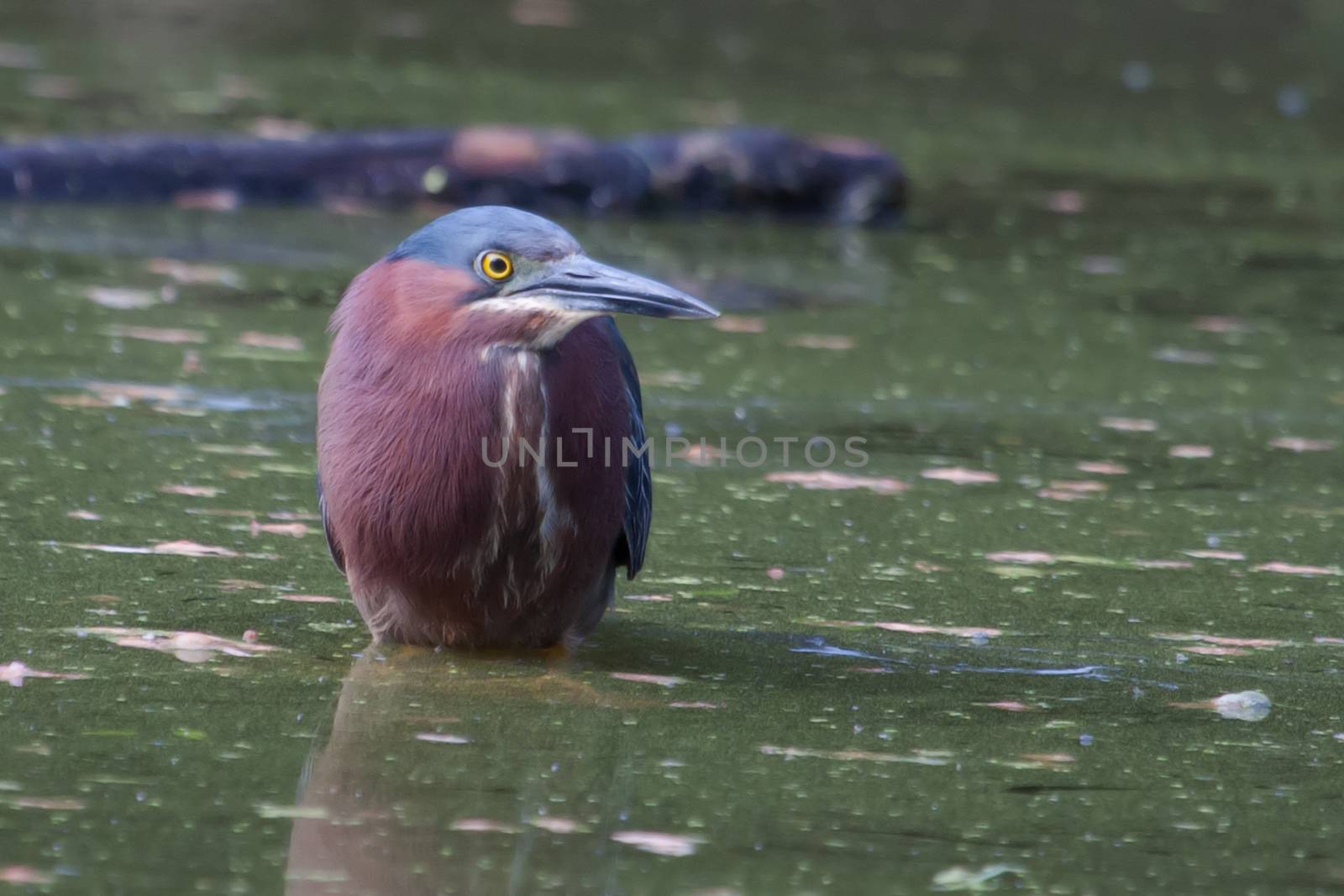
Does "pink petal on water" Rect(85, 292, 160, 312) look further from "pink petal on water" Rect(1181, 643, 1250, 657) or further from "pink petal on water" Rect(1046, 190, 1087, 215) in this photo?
"pink petal on water" Rect(1046, 190, 1087, 215)

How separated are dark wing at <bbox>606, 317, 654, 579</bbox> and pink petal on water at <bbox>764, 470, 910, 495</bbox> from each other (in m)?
1.44

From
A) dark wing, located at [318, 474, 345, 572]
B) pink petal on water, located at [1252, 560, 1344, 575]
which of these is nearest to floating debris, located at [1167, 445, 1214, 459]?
pink petal on water, located at [1252, 560, 1344, 575]

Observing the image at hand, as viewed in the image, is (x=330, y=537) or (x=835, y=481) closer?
(x=330, y=537)

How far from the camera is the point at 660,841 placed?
3180 mm

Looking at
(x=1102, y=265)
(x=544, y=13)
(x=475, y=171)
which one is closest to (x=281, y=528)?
(x=475, y=171)

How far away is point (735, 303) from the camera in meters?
8.01

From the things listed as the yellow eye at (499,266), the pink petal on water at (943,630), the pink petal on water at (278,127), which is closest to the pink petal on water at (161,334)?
the pink petal on water at (943,630)

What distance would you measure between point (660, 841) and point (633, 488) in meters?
1.12

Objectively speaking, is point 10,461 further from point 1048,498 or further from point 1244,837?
point 1244,837

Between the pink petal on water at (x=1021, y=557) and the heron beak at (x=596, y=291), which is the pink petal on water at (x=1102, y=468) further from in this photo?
the heron beak at (x=596, y=291)

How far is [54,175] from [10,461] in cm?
365

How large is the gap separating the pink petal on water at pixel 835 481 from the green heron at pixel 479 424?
173cm

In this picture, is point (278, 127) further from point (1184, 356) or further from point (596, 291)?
point (596, 291)

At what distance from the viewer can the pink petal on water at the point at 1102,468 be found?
599 centimetres
